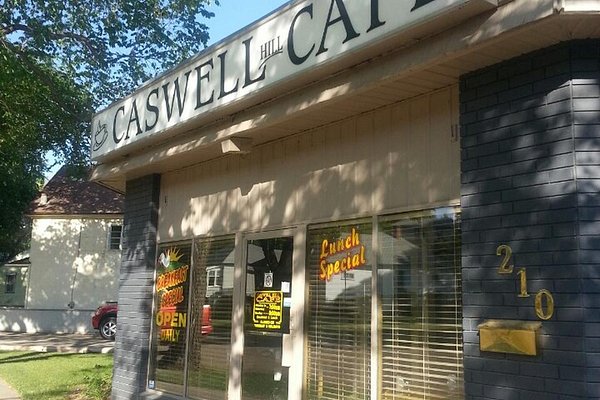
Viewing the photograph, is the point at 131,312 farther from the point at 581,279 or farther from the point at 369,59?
the point at 581,279

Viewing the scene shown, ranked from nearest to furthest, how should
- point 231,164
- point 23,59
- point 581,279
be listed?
1. point 581,279
2. point 231,164
3. point 23,59

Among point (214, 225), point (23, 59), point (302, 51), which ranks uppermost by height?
point (23, 59)

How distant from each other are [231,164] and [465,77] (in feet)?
11.2

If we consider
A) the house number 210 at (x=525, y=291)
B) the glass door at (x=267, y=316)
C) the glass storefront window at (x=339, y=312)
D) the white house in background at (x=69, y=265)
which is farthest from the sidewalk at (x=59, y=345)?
the house number 210 at (x=525, y=291)

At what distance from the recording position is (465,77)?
15.4ft

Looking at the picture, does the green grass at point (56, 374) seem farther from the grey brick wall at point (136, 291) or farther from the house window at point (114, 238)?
the house window at point (114, 238)

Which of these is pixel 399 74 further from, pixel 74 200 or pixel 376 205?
pixel 74 200

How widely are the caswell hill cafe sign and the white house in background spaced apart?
18.8 meters

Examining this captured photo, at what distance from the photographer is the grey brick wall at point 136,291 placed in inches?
325

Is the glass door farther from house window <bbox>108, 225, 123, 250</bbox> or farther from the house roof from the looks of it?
house window <bbox>108, 225, 123, 250</bbox>

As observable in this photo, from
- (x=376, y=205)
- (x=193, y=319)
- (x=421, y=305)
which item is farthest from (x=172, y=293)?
(x=421, y=305)

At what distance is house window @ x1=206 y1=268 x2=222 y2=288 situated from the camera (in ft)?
24.2

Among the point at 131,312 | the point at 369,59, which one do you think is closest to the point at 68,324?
the point at 131,312

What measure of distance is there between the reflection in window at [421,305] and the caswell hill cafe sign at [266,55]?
150 centimetres
